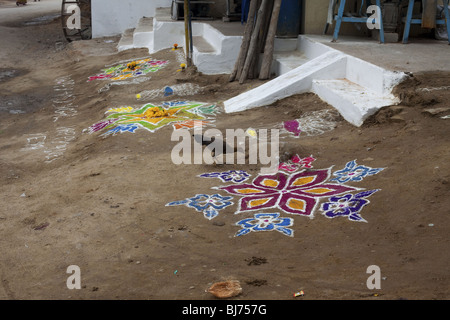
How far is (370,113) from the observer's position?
20.1ft

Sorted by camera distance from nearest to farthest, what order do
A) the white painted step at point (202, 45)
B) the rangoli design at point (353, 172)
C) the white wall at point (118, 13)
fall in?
the rangoli design at point (353, 172), the white painted step at point (202, 45), the white wall at point (118, 13)

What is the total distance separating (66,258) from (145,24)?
36.0ft

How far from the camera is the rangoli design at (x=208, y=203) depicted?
4.77 meters

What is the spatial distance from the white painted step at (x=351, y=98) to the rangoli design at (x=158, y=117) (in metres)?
1.51

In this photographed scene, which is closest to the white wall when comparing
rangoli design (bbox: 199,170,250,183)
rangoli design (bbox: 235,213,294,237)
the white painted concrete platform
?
the white painted concrete platform

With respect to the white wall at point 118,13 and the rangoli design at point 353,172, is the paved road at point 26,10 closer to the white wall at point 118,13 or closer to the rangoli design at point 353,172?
the white wall at point 118,13

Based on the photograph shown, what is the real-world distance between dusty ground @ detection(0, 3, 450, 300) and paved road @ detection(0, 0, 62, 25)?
14.2 metres

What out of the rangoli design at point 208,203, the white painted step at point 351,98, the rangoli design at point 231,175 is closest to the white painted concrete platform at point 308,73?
the white painted step at point 351,98

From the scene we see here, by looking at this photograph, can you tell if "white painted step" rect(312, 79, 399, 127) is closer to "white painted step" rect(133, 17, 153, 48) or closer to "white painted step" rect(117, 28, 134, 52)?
"white painted step" rect(133, 17, 153, 48)

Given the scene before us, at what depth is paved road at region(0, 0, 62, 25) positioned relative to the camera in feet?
67.7

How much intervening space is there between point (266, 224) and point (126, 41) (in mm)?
10390

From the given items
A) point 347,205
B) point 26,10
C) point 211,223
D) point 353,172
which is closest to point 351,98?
point 353,172

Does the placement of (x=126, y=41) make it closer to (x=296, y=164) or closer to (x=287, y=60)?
(x=287, y=60)
